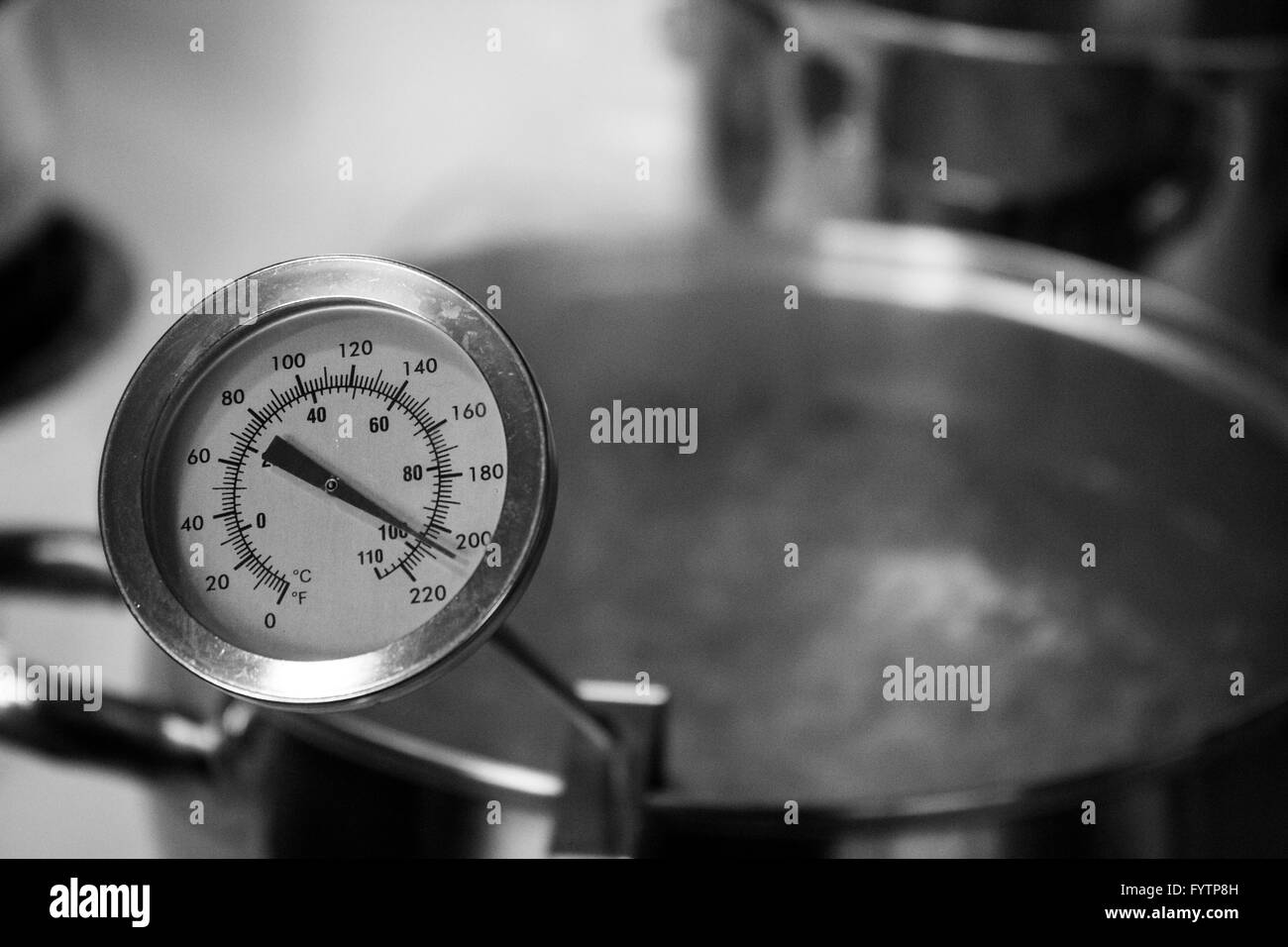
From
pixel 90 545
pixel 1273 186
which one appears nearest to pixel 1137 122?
pixel 1273 186

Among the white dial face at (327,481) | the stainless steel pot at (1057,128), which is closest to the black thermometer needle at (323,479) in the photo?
the white dial face at (327,481)

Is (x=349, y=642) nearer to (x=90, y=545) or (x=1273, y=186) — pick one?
(x=90, y=545)

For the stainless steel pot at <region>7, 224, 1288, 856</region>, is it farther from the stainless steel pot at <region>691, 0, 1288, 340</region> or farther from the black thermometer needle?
the black thermometer needle

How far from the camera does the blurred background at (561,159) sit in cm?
76

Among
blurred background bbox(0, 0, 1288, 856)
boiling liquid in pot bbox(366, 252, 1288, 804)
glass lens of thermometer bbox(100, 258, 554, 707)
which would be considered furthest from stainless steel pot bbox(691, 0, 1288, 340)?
glass lens of thermometer bbox(100, 258, 554, 707)

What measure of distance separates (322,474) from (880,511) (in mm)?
480

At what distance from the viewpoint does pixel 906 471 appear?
2.65ft

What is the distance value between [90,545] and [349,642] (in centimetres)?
23

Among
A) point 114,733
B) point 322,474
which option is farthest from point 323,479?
point 114,733

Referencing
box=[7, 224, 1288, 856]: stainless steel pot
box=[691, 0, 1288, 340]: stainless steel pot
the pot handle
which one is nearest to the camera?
the pot handle

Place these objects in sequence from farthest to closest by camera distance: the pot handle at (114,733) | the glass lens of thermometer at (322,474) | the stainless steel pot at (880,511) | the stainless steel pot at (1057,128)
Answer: the stainless steel pot at (1057,128) < the stainless steel pot at (880,511) < the pot handle at (114,733) < the glass lens of thermometer at (322,474)

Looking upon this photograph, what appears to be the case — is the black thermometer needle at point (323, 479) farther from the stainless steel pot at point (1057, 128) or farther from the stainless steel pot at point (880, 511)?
the stainless steel pot at point (1057, 128)

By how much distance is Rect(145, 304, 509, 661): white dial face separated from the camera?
36 cm

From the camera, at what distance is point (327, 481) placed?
36 cm
